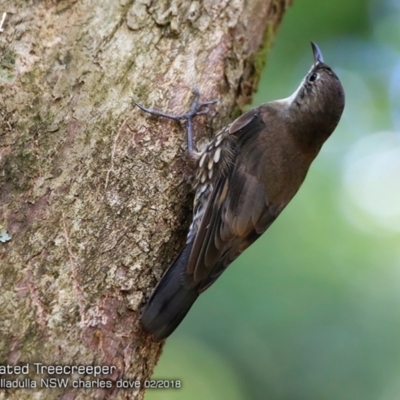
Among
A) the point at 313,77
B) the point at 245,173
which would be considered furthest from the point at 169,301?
the point at 313,77

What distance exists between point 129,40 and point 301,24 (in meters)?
3.34

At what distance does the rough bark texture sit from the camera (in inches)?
87.4

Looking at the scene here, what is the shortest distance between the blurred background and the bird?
1.71 metres

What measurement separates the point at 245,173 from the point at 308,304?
85.2 inches

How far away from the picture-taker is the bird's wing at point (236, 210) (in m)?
2.84

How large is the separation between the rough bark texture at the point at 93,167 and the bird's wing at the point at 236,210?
0.14m

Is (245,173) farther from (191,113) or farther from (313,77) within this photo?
(313,77)

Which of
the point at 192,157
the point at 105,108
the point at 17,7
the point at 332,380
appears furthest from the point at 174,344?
the point at 17,7

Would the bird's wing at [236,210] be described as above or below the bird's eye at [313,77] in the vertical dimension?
below

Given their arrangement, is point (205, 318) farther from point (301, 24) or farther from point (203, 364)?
point (301, 24)

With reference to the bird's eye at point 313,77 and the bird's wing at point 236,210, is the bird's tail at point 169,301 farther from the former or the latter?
the bird's eye at point 313,77

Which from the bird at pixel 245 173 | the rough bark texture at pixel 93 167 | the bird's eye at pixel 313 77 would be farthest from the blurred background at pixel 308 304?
the rough bark texture at pixel 93 167

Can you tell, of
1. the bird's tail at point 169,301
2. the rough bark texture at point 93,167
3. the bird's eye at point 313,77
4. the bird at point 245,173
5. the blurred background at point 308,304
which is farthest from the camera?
the blurred background at point 308,304

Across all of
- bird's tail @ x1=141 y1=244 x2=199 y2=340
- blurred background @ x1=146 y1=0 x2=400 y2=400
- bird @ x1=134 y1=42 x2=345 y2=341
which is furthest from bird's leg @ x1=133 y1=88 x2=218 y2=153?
blurred background @ x1=146 y1=0 x2=400 y2=400
